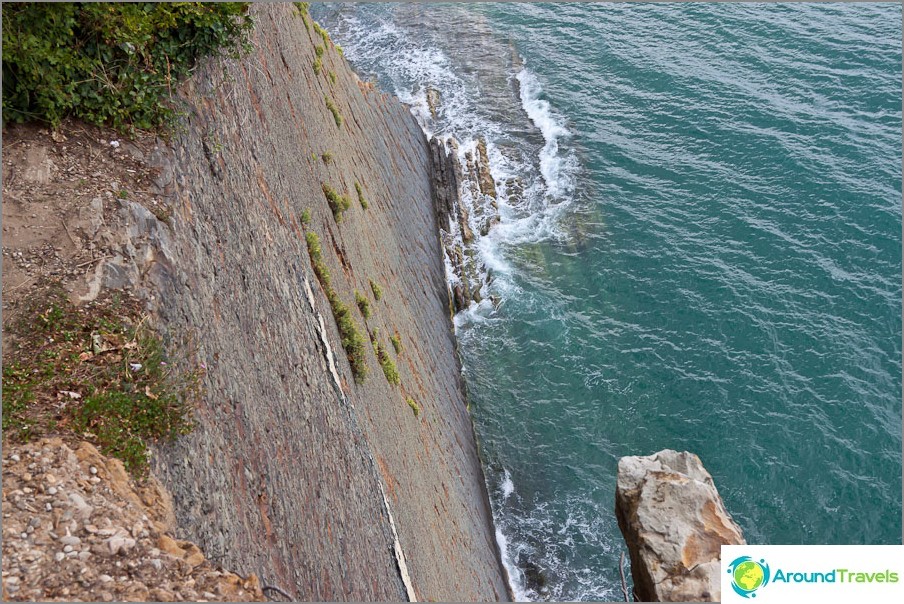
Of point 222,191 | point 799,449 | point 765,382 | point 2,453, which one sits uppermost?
point 222,191

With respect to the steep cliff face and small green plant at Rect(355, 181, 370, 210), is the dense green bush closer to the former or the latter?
the steep cliff face

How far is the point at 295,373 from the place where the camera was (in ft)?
58.3

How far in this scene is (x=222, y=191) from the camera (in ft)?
55.7

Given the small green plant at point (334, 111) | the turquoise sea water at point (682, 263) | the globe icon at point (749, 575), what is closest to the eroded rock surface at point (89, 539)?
the globe icon at point (749, 575)

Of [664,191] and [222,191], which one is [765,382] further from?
[222,191]

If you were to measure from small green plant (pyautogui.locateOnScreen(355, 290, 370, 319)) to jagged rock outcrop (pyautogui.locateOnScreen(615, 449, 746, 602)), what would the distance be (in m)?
10.9

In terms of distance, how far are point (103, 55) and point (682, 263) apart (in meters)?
40.0

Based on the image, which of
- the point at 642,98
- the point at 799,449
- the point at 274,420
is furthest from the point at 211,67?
the point at 642,98

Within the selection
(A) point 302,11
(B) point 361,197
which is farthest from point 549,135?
(B) point 361,197

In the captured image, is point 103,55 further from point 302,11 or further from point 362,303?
point 302,11

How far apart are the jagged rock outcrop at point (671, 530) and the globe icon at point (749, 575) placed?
3855mm

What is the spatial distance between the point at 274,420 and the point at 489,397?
26216 mm

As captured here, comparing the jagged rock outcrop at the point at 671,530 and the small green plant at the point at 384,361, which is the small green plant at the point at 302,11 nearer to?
the small green plant at the point at 384,361

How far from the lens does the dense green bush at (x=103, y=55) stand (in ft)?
42.7
